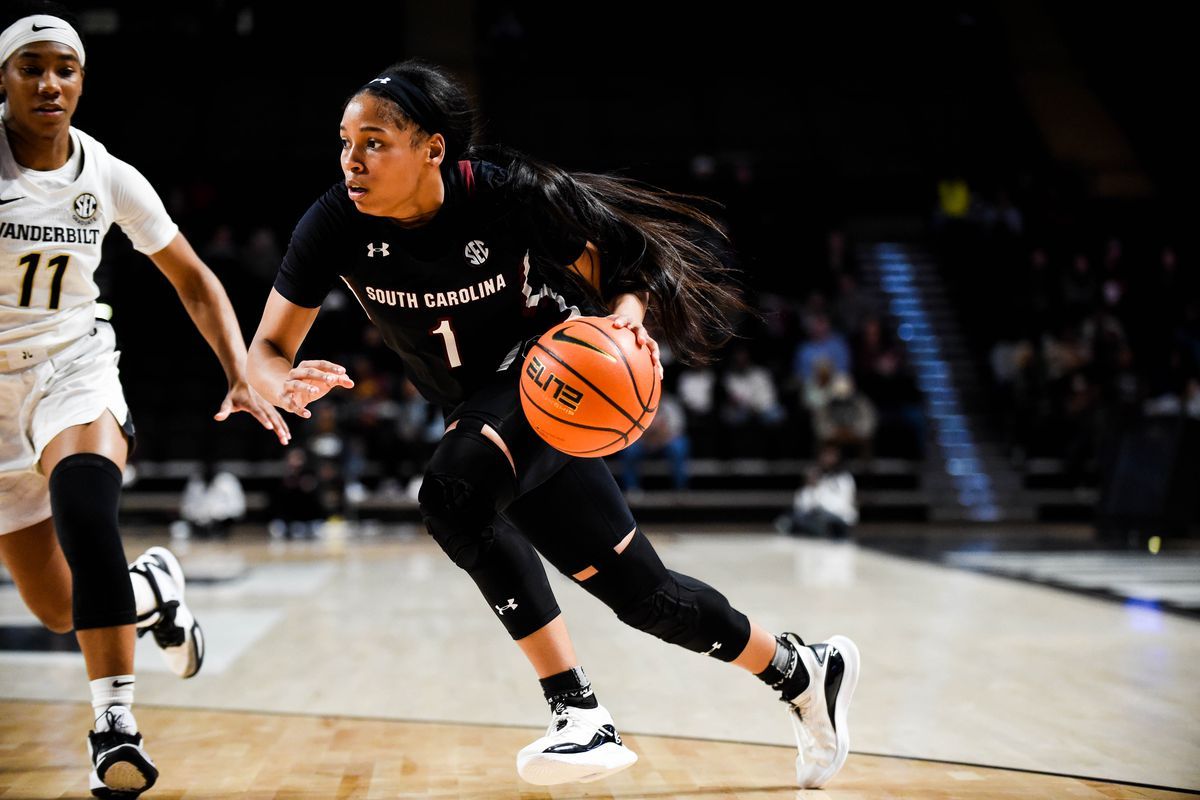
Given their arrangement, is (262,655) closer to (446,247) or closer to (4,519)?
(4,519)

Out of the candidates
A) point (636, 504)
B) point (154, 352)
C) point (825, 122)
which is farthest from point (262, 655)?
point (825, 122)

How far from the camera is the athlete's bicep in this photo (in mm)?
2906

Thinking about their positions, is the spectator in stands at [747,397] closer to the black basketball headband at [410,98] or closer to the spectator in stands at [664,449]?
the spectator in stands at [664,449]

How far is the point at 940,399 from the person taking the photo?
1694cm

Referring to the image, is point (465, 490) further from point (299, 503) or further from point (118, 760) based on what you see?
point (299, 503)

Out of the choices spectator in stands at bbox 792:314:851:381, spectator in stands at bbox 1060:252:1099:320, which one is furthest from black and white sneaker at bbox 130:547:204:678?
spectator in stands at bbox 1060:252:1099:320

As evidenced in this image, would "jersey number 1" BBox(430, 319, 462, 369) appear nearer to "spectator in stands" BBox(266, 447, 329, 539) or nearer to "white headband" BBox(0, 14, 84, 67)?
"white headband" BBox(0, 14, 84, 67)

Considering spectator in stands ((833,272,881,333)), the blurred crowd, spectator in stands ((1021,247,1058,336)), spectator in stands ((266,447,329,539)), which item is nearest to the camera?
spectator in stands ((266,447,329,539))

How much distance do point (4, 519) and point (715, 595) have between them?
1948 mm

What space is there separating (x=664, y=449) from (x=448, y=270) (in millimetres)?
11555

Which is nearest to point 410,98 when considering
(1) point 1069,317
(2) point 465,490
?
(2) point 465,490

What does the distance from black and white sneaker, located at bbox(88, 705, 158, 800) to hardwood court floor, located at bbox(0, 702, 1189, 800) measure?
235mm

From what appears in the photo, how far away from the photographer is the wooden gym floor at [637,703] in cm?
311

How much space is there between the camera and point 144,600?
3.55 meters
